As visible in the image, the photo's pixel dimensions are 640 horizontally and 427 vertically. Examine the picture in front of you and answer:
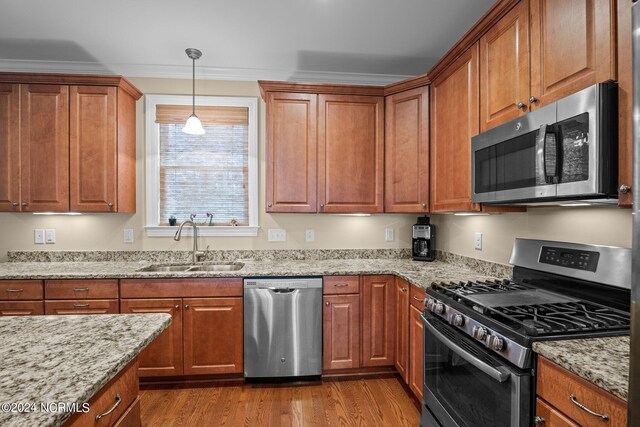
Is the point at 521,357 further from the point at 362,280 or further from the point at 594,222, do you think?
the point at 362,280

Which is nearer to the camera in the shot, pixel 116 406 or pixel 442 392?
pixel 116 406

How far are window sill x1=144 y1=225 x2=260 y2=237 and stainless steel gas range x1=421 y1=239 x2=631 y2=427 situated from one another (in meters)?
Answer: 1.81

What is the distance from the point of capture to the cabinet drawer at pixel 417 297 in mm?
2059

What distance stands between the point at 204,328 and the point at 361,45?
256 cm

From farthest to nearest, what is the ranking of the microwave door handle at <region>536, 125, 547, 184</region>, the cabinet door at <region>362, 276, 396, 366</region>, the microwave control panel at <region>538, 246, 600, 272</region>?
the cabinet door at <region>362, 276, 396, 366</region>, the microwave control panel at <region>538, 246, 600, 272</region>, the microwave door handle at <region>536, 125, 547, 184</region>

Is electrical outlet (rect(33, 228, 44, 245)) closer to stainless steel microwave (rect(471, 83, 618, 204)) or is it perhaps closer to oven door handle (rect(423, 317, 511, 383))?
oven door handle (rect(423, 317, 511, 383))

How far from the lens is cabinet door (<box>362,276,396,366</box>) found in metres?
2.54

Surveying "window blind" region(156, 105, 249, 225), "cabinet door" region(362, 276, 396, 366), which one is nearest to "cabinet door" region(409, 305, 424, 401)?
"cabinet door" region(362, 276, 396, 366)

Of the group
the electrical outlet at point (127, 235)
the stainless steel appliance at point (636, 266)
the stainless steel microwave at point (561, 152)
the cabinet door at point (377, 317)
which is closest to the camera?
the stainless steel appliance at point (636, 266)

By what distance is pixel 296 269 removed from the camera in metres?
2.54

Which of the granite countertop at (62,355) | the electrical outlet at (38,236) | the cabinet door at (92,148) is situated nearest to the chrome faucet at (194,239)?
the cabinet door at (92,148)

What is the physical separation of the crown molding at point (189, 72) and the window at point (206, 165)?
8.5 inches

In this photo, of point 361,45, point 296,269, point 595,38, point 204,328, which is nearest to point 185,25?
point 361,45

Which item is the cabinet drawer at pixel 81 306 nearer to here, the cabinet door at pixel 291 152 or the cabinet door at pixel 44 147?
the cabinet door at pixel 44 147
